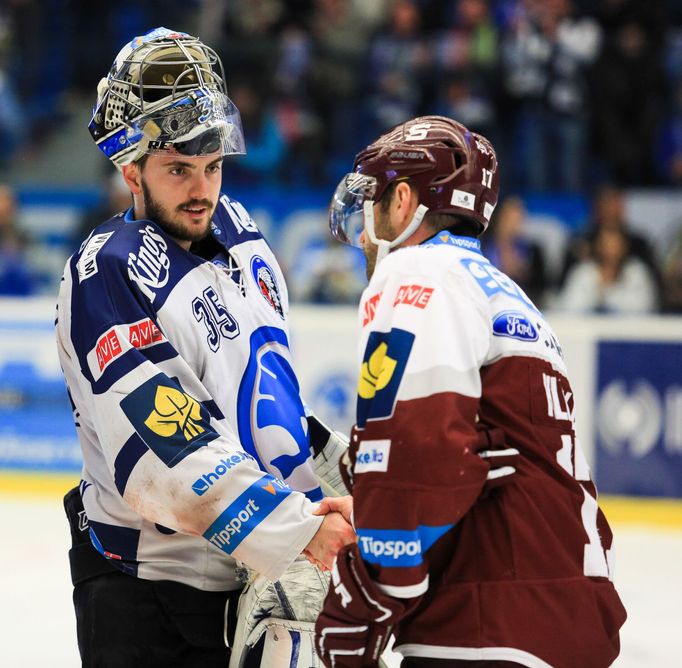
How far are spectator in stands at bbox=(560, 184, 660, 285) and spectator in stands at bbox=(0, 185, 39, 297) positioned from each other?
324 centimetres

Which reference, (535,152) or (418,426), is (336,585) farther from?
(535,152)

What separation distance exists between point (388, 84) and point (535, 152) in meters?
1.14

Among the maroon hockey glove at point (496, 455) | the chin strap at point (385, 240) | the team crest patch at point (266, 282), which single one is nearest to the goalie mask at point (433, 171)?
the chin strap at point (385, 240)

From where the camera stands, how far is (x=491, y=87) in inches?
319

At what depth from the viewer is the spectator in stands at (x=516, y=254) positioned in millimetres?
6906

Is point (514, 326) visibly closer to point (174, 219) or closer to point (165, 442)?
point (165, 442)

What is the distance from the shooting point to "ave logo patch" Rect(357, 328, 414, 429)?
1.83 meters

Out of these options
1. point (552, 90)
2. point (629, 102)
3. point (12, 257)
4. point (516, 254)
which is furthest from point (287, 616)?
point (629, 102)

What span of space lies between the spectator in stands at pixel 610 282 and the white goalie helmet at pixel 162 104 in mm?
4528

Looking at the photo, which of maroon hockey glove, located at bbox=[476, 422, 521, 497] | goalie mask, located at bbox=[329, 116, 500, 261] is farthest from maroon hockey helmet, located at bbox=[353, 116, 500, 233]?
maroon hockey glove, located at bbox=[476, 422, 521, 497]

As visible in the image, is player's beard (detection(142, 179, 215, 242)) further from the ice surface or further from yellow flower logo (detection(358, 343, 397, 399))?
the ice surface

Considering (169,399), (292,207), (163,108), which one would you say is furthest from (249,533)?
(292,207)

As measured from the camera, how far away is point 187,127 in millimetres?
2414

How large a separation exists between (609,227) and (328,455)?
4.49 meters
